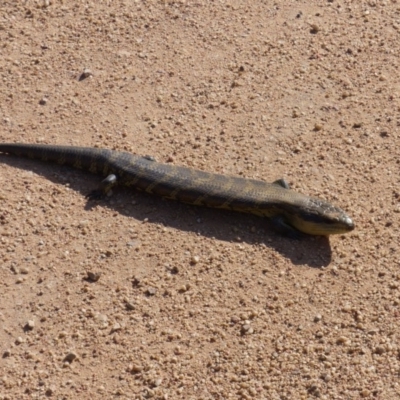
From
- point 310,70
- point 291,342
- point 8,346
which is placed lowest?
point 8,346

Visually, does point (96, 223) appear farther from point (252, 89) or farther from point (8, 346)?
point (252, 89)

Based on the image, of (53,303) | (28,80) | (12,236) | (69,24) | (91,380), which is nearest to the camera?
(91,380)

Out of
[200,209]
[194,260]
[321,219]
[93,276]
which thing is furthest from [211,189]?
[93,276]

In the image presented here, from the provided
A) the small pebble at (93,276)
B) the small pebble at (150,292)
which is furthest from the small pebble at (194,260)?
the small pebble at (93,276)

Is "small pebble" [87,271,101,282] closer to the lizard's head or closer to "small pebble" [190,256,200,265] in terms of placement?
"small pebble" [190,256,200,265]

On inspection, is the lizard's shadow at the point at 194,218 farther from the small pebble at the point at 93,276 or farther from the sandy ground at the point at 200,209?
the small pebble at the point at 93,276

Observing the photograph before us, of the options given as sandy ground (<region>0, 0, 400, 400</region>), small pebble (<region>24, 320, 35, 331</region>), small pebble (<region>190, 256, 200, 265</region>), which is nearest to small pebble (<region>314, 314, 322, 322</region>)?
sandy ground (<region>0, 0, 400, 400</region>)

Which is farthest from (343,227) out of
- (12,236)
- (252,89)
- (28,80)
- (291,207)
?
(28,80)
